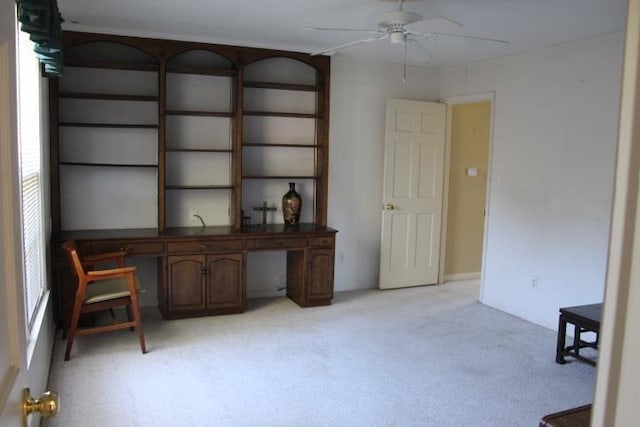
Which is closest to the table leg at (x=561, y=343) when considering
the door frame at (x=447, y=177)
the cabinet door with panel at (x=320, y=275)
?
the door frame at (x=447, y=177)

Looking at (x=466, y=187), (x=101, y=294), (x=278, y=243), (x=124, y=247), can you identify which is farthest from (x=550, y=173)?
(x=101, y=294)

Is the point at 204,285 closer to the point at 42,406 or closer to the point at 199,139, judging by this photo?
the point at 199,139

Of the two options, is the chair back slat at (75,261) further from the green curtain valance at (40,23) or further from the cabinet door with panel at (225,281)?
the green curtain valance at (40,23)

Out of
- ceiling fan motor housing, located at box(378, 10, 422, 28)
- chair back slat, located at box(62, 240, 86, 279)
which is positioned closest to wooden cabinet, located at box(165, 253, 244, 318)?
chair back slat, located at box(62, 240, 86, 279)

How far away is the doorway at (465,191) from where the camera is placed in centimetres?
613

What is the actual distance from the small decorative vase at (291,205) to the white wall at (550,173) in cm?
195

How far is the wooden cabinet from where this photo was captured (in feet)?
14.8

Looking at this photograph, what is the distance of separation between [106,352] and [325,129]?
282cm

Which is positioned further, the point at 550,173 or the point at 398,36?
the point at 550,173

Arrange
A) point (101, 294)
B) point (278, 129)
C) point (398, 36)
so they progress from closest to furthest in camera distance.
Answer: point (398, 36) < point (101, 294) < point (278, 129)

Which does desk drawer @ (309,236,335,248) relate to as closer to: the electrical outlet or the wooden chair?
the wooden chair

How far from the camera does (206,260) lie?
4578 mm

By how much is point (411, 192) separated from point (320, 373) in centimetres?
280

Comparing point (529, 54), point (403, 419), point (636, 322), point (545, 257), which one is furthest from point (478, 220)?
point (636, 322)
